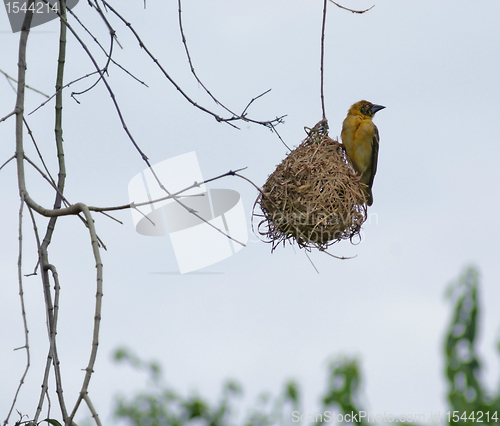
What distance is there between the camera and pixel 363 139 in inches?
133

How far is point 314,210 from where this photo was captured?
2.55 metres

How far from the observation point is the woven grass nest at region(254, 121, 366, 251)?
2572 millimetres

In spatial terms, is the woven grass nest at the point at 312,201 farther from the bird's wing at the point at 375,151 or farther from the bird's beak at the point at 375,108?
the bird's beak at the point at 375,108

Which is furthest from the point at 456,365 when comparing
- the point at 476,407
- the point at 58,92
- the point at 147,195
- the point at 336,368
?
the point at 147,195

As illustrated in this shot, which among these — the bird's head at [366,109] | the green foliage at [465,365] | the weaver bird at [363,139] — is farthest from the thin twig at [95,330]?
the bird's head at [366,109]

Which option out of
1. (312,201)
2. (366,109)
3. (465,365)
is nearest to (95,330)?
(465,365)

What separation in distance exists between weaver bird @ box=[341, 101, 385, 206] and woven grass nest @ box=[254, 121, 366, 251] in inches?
22.7

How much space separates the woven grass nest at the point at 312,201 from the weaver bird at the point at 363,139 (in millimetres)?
575

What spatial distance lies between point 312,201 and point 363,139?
99 centimetres

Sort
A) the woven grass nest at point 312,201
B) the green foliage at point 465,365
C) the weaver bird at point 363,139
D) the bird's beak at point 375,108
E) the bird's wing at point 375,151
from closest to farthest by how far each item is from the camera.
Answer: the green foliage at point 465,365 < the woven grass nest at point 312,201 < the weaver bird at point 363,139 < the bird's wing at point 375,151 < the bird's beak at point 375,108

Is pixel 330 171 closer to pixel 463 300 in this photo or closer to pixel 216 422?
pixel 216 422

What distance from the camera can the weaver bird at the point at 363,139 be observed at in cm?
334

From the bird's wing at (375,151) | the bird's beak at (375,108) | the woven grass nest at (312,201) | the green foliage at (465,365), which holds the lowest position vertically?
the green foliage at (465,365)

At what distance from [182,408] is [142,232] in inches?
33.1
